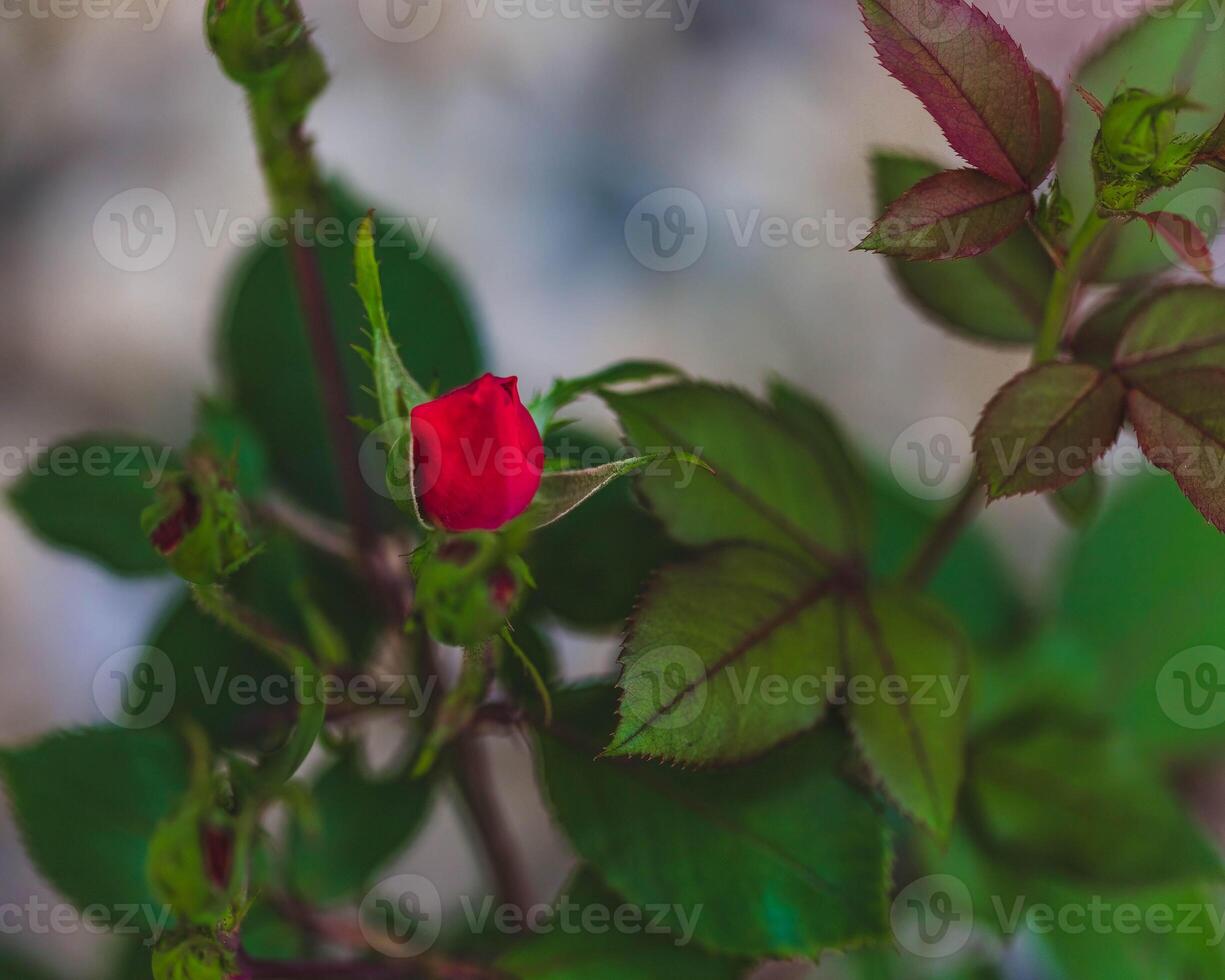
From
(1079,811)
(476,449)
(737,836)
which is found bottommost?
(1079,811)

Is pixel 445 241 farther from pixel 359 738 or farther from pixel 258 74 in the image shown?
pixel 258 74

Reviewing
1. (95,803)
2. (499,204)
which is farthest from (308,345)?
(499,204)

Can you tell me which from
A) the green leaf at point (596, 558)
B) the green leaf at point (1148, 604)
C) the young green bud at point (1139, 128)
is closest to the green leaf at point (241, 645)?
the green leaf at point (596, 558)

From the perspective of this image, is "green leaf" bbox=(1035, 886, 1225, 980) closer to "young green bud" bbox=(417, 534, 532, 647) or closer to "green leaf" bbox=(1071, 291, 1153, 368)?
"green leaf" bbox=(1071, 291, 1153, 368)

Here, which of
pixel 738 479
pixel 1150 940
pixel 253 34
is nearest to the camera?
pixel 253 34

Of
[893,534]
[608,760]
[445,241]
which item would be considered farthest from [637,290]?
[608,760]

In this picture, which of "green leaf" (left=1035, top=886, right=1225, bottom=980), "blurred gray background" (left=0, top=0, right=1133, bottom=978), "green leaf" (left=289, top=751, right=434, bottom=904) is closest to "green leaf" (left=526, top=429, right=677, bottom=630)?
"green leaf" (left=289, top=751, right=434, bottom=904)

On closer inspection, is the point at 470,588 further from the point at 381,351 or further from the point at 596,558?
the point at 596,558
